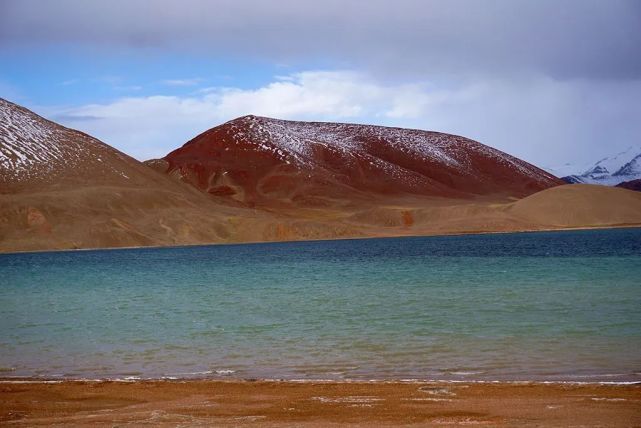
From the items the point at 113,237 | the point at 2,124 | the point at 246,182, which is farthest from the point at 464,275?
the point at 246,182

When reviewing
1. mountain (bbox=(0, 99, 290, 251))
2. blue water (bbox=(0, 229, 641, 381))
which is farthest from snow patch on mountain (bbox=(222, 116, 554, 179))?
blue water (bbox=(0, 229, 641, 381))

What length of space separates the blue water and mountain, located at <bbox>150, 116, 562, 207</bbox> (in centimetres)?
11161

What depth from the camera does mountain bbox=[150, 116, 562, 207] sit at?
159125mm

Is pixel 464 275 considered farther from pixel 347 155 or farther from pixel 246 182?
pixel 347 155

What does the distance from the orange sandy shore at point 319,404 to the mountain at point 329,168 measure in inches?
5280

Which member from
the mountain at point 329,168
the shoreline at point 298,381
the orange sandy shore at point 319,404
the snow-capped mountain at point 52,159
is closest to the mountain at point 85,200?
the snow-capped mountain at point 52,159

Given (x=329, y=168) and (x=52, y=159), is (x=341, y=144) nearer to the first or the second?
(x=329, y=168)

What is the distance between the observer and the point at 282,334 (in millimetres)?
20875

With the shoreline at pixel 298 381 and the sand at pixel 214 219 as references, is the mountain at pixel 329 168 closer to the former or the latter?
the sand at pixel 214 219

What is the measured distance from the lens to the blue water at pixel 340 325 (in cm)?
1623

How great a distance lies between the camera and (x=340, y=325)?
2225 centimetres

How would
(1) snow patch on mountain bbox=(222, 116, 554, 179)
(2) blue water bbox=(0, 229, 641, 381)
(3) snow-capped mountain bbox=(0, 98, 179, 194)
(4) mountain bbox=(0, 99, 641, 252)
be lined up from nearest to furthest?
(2) blue water bbox=(0, 229, 641, 381)
(4) mountain bbox=(0, 99, 641, 252)
(3) snow-capped mountain bbox=(0, 98, 179, 194)
(1) snow patch on mountain bbox=(222, 116, 554, 179)

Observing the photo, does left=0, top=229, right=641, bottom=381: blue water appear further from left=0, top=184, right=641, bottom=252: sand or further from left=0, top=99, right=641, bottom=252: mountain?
left=0, top=99, right=641, bottom=252: mountain

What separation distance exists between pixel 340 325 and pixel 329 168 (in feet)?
490
